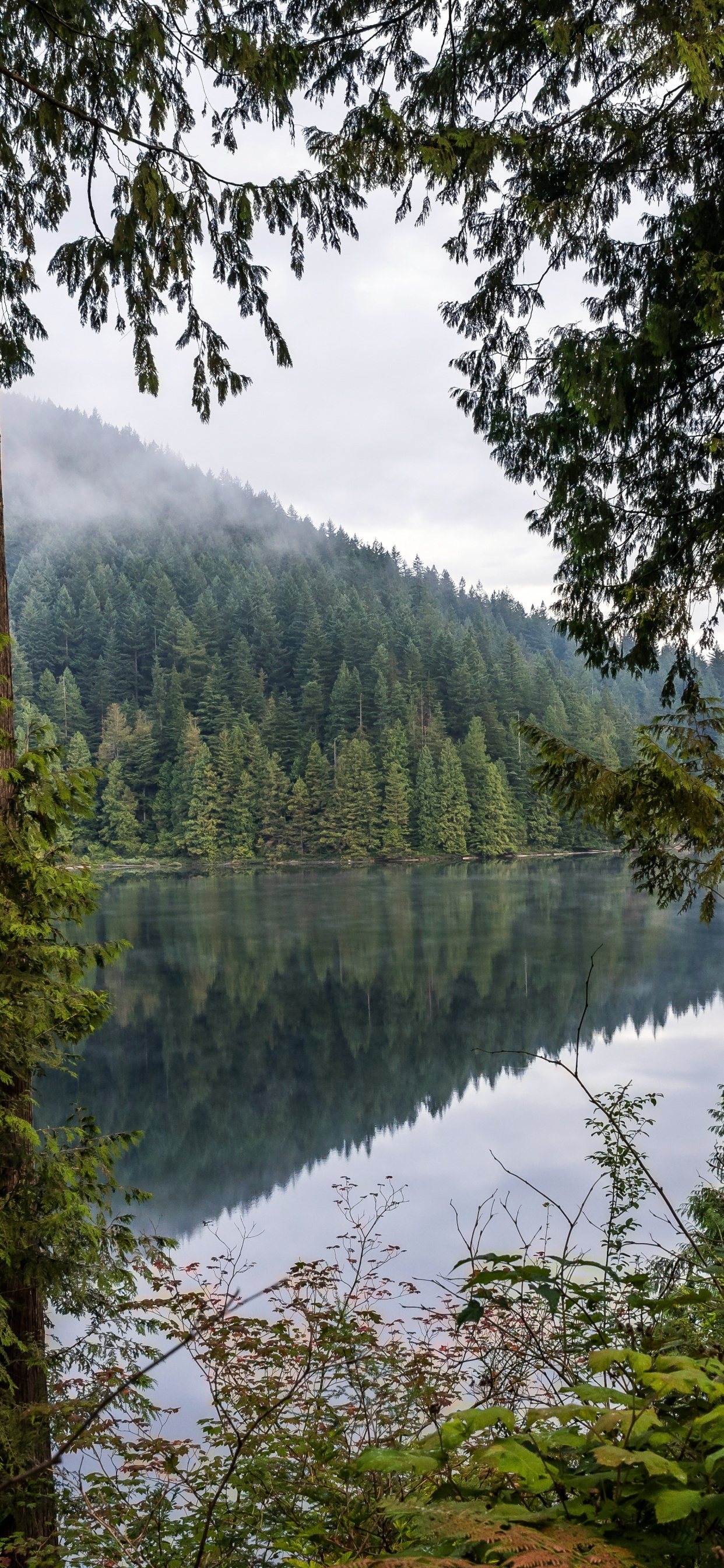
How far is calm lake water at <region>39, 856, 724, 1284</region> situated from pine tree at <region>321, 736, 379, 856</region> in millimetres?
17970

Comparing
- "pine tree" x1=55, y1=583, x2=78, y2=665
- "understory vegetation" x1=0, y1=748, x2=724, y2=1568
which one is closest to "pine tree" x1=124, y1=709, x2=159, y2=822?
"pine tree" x1=55, y1=583, x2=78, y2=665

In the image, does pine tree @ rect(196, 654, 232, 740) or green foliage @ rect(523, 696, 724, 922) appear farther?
pine tree @ rect(196, 654, 232, 740)

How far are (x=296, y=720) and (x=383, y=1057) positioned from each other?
39.4 metres

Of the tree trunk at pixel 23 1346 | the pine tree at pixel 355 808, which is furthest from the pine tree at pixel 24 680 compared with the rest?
the tree trunk at pixel 23 1346

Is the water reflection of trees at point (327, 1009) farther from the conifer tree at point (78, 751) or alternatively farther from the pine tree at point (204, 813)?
the conifer tree at point (78, 751)

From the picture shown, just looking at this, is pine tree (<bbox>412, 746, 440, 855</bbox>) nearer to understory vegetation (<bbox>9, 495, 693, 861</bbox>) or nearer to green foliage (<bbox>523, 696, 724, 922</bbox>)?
understory vegetation (<bbox>9, 495, 693, 861</bbox>)

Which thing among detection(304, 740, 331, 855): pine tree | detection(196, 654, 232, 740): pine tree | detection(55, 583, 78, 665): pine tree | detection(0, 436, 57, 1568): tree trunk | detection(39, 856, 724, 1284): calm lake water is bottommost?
detection(39, 856, 724, 1284): calm lake water

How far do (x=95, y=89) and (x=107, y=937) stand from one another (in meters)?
21.3

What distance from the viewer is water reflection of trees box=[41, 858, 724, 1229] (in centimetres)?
1263

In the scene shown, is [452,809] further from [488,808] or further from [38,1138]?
[38,1138]

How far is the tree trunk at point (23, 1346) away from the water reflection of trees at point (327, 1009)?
721 cm

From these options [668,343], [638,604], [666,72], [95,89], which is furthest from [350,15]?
[638,604]

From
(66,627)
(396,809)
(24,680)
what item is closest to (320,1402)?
(396,809)

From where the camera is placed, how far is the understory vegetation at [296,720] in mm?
47031
